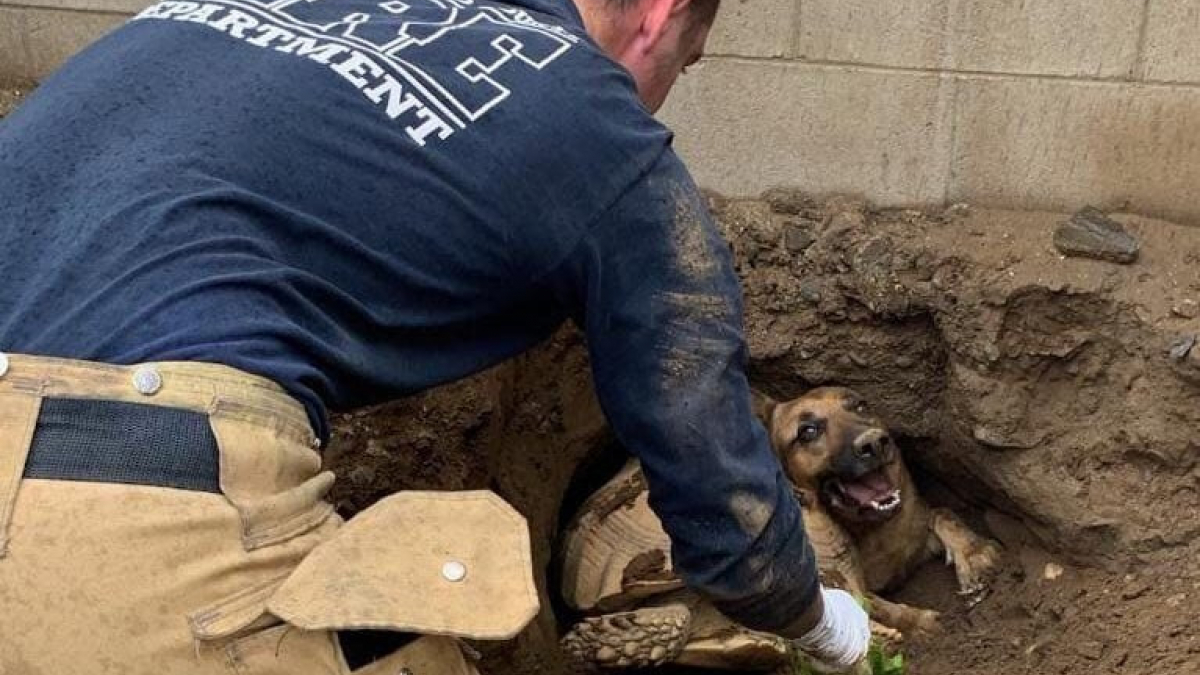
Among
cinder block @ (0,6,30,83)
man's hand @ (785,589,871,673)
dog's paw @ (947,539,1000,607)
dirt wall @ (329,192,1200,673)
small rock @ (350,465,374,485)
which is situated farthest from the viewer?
cinder block @ (0,6,30,83)

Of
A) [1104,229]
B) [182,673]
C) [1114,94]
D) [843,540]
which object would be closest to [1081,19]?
[1114,94]

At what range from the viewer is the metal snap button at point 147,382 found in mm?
1540

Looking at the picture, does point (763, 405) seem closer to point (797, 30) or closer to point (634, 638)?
point (634, 638)

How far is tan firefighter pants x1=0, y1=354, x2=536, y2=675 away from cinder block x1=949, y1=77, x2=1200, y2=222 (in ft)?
6.83

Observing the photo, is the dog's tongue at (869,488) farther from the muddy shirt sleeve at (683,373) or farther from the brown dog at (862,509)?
the muddy shirt sleeve at (683,373)

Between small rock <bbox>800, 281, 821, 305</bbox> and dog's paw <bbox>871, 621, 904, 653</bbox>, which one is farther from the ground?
small rock <bbox>800, 281, 821, 305</bbox>

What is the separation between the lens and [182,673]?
5.15 feet

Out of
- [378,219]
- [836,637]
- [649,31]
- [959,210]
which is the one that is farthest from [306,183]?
[959,210]

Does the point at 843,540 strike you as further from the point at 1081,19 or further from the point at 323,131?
the point at 323,131

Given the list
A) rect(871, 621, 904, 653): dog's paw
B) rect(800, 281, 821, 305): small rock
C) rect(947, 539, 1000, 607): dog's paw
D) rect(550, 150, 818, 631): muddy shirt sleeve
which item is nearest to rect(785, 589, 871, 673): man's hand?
rect(550, 150, 818, 631): muddy shirt sleeve

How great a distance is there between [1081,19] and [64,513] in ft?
8.31

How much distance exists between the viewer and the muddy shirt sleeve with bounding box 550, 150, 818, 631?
1.78 meters

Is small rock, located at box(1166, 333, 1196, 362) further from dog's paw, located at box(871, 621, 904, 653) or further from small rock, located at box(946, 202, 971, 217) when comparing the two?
dog's paw, located at box(871, 621, 904, 653)

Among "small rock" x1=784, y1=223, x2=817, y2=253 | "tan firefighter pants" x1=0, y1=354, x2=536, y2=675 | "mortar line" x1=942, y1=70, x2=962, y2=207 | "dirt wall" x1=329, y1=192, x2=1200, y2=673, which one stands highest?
"tan firefighter pants" x1=0, y1=354, x2=536, y2=675
